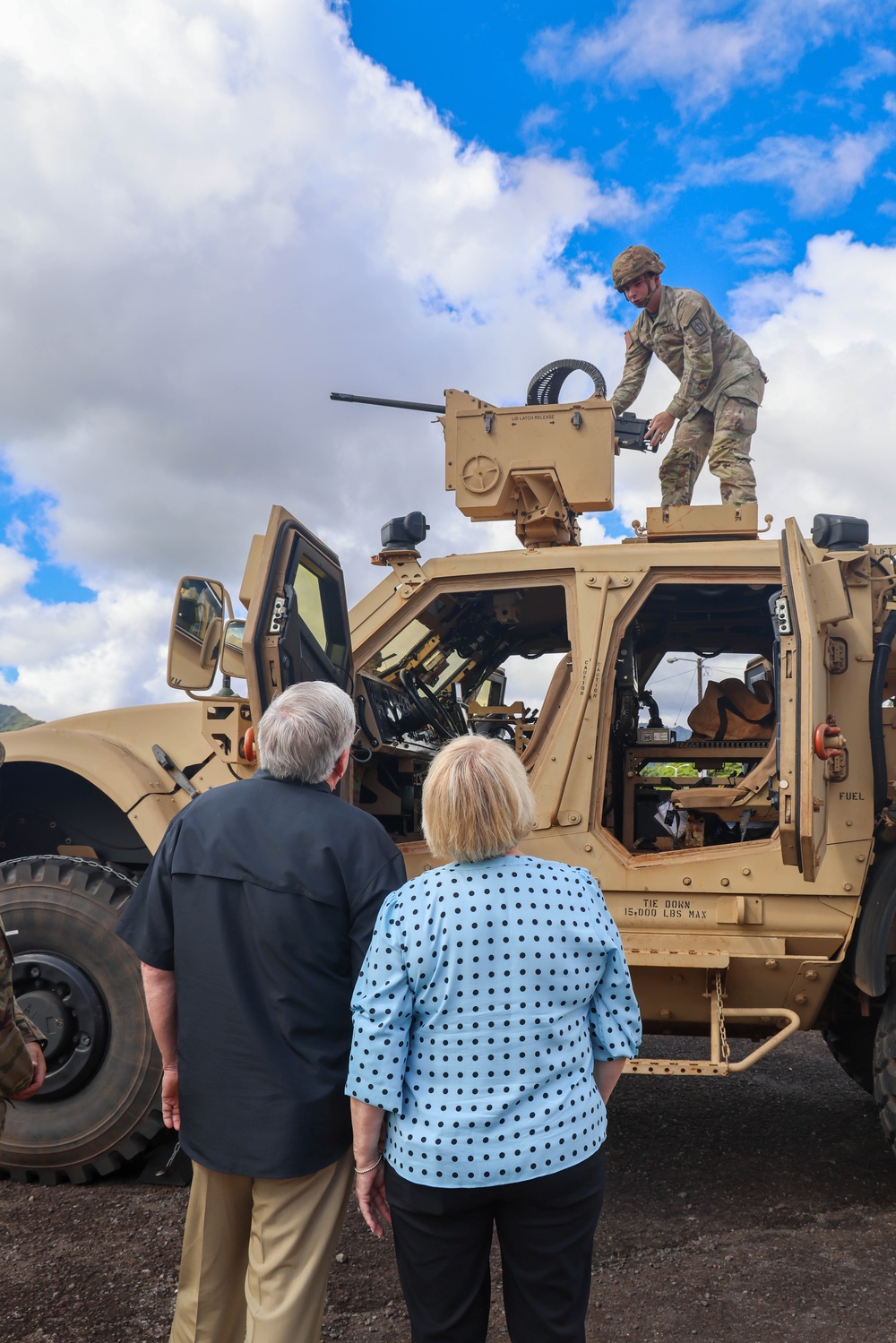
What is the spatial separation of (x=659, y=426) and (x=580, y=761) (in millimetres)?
2101

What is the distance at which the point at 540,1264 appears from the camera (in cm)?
184

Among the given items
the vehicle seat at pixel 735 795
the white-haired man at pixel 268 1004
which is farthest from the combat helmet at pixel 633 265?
the white-haired man at pixel 268 1004

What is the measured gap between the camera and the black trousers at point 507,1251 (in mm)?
1804

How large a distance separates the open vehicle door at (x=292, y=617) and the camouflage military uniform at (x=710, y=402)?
74.1 inches

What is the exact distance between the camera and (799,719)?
3301 millimetres

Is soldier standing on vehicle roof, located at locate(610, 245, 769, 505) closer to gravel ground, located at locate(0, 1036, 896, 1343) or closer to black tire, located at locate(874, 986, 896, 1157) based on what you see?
black tire, located at locate(874, 986, 896, 1157)

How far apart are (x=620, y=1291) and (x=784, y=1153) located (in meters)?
1.58

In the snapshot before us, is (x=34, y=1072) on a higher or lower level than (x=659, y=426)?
lower

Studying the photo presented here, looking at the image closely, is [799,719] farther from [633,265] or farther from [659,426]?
[633,265]

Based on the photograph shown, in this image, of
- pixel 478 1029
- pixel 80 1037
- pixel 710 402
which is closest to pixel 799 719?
pixel 478 1029

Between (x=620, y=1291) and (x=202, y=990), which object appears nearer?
(x=202, y=990)

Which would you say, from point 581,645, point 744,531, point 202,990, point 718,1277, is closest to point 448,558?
point 581,645

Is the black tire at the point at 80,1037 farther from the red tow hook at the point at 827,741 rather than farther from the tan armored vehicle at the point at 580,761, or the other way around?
the red tow hook at the point at 827,741

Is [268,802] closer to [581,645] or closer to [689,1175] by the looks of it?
[581,645]
